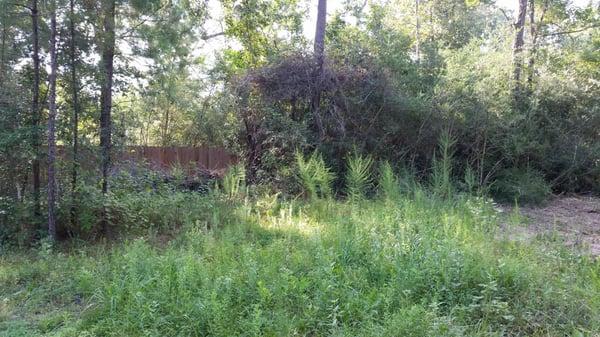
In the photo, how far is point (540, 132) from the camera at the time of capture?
831 centimetres

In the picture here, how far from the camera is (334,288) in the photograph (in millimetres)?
2992

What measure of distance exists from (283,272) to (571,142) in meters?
7.76

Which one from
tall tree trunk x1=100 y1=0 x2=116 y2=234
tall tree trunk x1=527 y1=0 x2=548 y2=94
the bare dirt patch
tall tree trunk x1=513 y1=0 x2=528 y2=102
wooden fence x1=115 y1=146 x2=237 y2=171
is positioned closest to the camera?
the bare dirt patch

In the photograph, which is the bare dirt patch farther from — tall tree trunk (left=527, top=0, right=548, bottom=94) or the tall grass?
tall tree trunk (left=527, top=0, right=548, bottom=94)

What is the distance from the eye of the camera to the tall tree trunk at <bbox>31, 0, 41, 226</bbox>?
17.2ft

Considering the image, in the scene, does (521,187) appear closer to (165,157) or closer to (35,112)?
(35,112)

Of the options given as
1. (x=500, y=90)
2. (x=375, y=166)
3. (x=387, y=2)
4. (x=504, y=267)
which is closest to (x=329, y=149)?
(x=375, y=166)

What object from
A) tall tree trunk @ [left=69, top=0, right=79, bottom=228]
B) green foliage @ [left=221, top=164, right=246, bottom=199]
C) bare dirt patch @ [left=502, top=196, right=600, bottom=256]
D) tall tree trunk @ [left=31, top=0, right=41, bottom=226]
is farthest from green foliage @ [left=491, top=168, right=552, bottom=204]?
tall tree trunk @ [left=31, top=0, right=41, bottom=226]

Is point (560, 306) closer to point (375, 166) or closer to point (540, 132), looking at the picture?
point (375, 166)

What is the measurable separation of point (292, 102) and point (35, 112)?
4.18 m

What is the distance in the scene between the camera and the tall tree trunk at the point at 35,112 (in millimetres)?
5238

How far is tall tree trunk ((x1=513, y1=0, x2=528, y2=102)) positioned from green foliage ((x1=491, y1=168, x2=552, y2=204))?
1.56 meters

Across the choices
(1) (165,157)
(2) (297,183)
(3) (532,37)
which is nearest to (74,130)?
(2) (297,183)

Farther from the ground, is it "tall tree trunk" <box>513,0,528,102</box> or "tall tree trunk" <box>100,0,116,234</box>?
"tall tree trunk" <box>513,0,528,102</box>
